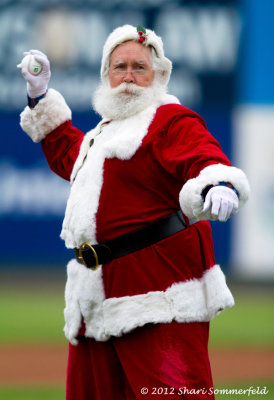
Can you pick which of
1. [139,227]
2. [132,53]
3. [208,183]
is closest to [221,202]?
[208,183]

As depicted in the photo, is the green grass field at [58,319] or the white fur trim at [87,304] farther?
the green grass field at [58,319]

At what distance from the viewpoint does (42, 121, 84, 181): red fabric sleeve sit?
3986mm

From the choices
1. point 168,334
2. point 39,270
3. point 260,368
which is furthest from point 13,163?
point 168,334

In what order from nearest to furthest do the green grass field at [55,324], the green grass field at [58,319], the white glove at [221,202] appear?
the white glove at [221,202], the green grass field at [55,324], the green grass field at [58,319]

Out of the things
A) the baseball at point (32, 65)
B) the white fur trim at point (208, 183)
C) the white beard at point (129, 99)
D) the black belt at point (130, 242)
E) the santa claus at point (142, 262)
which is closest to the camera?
the white fur trim at point (208, 183)

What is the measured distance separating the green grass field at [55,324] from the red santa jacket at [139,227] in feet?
8.29

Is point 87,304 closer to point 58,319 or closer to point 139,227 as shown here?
point 139,227

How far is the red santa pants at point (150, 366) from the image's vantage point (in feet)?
10.4

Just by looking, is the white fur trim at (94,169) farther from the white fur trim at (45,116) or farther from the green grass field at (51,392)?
the green grass field at (51,392)

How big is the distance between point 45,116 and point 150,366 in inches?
57.3

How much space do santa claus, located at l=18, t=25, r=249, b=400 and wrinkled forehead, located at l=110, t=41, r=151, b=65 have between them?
0.08 ft

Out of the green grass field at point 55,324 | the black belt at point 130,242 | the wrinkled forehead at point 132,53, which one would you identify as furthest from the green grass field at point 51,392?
the wrinkled forehead at point 132,53

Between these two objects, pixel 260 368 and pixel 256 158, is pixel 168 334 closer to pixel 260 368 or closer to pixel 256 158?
pixel 260 368

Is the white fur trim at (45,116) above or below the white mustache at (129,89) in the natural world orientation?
below
